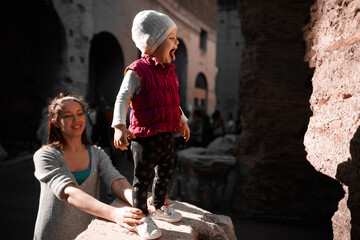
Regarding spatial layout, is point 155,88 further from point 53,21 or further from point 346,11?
point 53,21

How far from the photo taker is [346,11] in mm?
1553

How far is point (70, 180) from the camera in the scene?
1.47 m

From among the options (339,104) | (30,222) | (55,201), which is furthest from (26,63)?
(339,104)

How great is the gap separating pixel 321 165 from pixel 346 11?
93 centimetres

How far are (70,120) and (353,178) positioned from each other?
63.9 inches

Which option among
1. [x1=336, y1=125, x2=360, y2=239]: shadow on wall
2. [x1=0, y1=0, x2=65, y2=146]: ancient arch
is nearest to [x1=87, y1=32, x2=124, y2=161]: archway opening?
[x1=0, y1=0, x2=65, y2=146]: ancient arch

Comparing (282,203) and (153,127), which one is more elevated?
(153,127)

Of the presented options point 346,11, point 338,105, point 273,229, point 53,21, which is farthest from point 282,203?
point 53,21

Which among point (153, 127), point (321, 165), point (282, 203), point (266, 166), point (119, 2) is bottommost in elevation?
point (282, 203)

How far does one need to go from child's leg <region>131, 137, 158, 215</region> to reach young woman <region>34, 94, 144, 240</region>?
0.07 meters

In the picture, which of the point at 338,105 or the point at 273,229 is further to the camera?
the point at 273,229

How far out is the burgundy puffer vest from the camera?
1503 millimetres

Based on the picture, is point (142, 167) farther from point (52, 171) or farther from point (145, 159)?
point (52, 171)

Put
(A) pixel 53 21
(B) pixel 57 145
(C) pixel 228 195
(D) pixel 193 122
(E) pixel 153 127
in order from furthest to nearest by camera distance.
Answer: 1. (A) pixel 53 21
2. (D) pixel 193 122
3. (C) pixel 228 195
4. (B) pixel 57 145
5. (E) pixel 153 127
